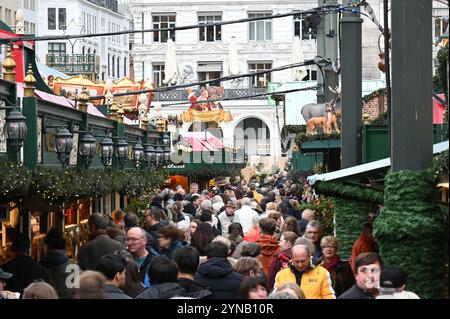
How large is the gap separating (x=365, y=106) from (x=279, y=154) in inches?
2585

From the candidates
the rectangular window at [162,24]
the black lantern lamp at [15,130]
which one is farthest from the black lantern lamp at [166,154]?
the rectangular window at [162,24]

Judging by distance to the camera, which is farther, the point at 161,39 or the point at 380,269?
the point at 161,39

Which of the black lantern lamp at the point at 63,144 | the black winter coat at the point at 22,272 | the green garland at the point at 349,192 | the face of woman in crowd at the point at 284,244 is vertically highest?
the black lantern lamp at the point at 63,144

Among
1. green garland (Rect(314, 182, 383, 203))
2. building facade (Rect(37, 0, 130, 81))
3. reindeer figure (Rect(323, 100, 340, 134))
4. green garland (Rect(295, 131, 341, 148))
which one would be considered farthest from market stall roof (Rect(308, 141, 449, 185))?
building facade (Rect(37, 0, 130, 81))

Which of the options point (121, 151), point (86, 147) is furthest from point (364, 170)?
point (121, 151)

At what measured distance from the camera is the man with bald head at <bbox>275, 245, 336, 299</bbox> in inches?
461

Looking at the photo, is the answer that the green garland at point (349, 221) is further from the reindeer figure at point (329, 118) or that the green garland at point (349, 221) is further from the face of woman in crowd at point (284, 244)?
the reindeer figure at point (329, 118)

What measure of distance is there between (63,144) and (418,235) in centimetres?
973

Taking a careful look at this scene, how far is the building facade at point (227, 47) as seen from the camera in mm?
93812

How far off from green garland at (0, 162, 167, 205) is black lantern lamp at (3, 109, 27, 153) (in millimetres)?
395

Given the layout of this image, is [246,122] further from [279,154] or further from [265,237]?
[265,237]

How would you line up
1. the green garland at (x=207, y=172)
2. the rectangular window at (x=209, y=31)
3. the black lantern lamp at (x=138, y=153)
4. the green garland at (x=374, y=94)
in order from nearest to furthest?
the green garland at (x=374, y=94) → the black lantern lamp at (x=138, y=153) → the green garland at (x=207, y=172) → the rectangular window at (x=209, y=31)

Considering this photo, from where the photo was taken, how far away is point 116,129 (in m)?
28.8
